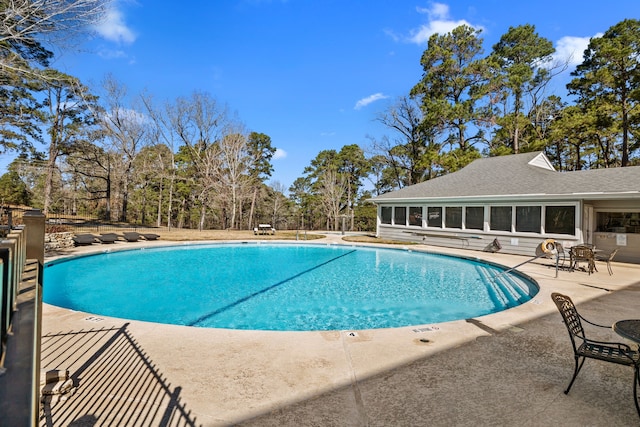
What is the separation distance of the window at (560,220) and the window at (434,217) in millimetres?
4437

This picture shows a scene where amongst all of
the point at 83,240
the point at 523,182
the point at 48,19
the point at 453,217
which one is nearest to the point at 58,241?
the point at 83,240

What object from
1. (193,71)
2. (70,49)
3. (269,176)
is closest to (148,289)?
(70,49)

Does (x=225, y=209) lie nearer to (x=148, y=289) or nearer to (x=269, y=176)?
(x=269, y=176)

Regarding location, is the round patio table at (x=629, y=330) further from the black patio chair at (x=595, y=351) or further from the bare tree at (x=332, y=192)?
the bare tree at (x=332, y=192)

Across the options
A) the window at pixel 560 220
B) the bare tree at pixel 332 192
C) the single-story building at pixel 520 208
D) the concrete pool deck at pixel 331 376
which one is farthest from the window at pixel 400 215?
the bare tree at pixel 332 192

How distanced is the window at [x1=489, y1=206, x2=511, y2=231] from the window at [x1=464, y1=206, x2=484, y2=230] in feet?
1.45

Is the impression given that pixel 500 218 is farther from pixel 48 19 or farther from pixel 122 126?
pixel 122 126

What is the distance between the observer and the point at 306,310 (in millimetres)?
6859

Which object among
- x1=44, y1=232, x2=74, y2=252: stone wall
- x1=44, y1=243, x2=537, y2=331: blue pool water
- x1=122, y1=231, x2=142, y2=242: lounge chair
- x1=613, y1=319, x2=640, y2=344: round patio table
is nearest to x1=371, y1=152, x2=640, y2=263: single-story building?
x1=44, y1=243, x2=537, y2=331: blue pool water

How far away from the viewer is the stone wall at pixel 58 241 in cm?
1275

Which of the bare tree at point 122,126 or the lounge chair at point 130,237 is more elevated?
the bare tree at point 122,126

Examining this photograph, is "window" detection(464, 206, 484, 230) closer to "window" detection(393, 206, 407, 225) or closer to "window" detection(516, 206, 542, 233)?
"window" detection(516, 206, 542, 233)

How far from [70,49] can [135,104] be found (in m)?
16.1

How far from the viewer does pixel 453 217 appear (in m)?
15.0
